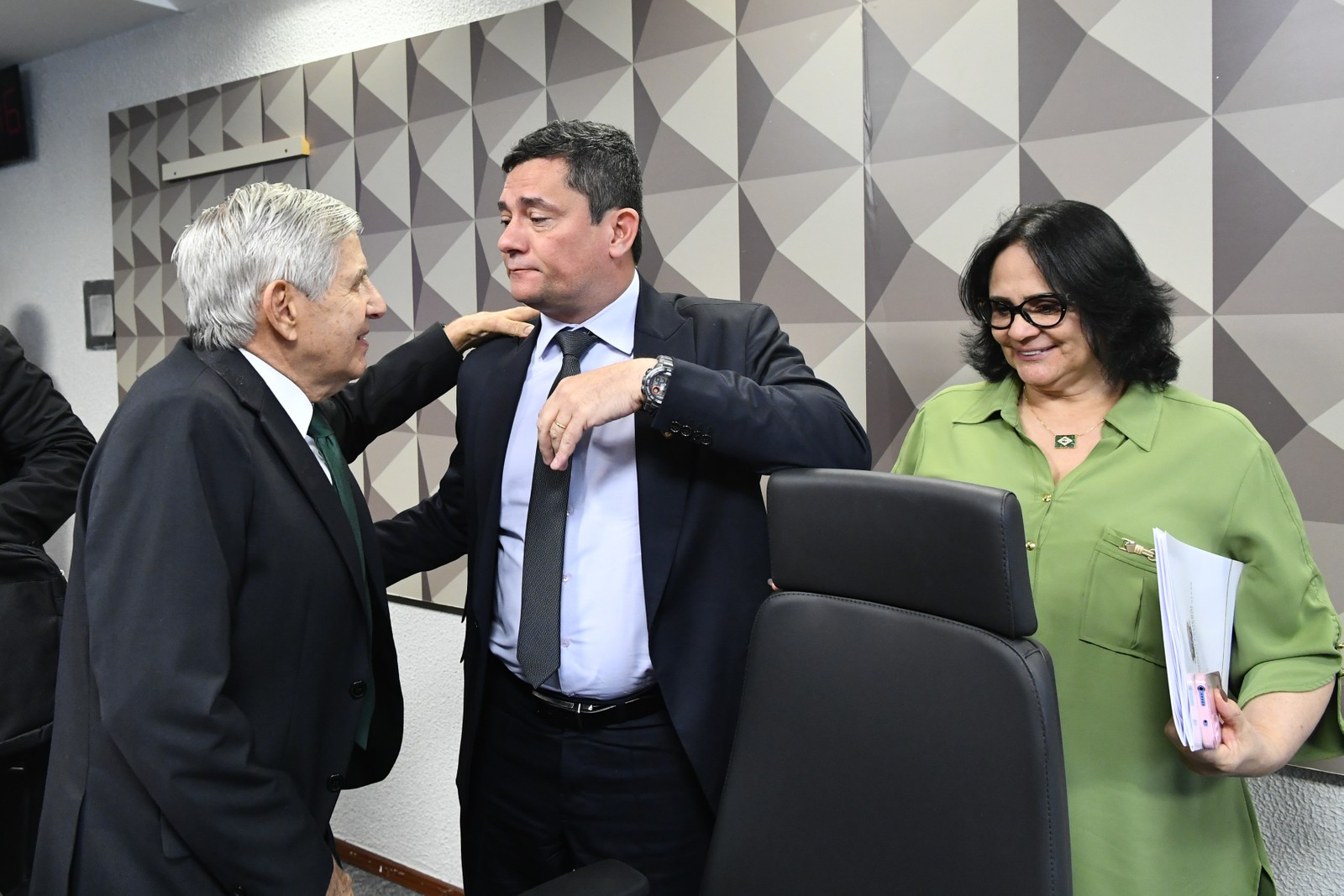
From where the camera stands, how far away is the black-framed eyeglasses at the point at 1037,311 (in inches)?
52.9

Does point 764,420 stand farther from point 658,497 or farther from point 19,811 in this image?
point 19,811

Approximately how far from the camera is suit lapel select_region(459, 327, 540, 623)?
62.9 inches

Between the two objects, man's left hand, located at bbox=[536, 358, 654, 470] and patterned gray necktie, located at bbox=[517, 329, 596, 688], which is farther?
patterned gray necktie, located at bbox=[517, 329, 596, 688]

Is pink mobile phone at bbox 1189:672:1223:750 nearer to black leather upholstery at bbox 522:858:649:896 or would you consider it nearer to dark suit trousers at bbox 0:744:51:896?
black leather upholstery at bbox 522:858:649:896

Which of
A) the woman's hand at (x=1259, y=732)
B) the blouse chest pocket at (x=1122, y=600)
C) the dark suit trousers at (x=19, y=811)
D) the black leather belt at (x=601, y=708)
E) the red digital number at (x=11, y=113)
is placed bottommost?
the dark suit trousers at (x=19, y=811)

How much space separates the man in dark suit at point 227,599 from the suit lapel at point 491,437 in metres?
0.19

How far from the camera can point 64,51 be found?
3.51 meters

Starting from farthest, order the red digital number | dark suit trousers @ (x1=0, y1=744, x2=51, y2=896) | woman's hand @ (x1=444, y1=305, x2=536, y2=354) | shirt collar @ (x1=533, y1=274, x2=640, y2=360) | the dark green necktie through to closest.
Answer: the red digital number
dark suit trousers @ (x1=0, y1=744, x2=51, y2=896)
woman's hand @ (x1=444, y1=305, x2=536, y2=354)
shirt collar @ (x1=533, y1=274, x2=640, y2=360)
the dark green necktie

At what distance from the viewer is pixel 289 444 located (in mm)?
1285

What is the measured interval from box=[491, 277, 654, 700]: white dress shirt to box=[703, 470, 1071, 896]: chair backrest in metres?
0.35

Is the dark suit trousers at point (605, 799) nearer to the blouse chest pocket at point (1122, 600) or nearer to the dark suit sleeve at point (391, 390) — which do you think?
the dark suit sleeve at point (391, 390)

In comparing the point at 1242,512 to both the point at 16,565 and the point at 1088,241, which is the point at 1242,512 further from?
the point at 16,565

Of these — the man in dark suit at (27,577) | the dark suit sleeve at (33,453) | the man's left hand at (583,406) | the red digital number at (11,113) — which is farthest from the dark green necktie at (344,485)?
the red digital number at (11,113)

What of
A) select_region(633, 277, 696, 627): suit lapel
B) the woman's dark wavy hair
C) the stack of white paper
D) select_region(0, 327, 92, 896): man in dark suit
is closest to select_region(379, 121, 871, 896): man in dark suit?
select_region(633, 277, 696, 627): suit lapel
